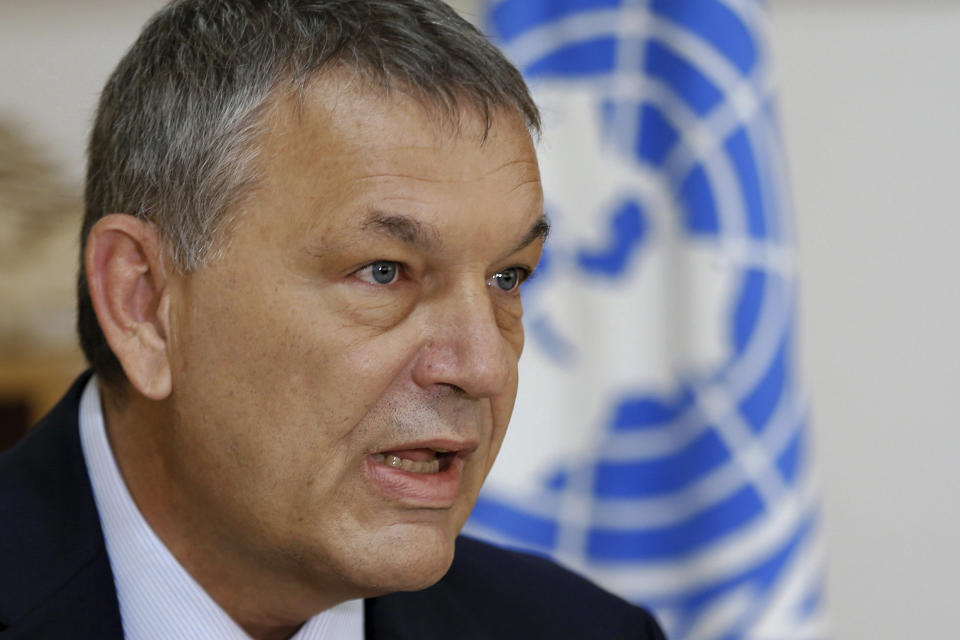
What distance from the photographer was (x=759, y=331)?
269 cm

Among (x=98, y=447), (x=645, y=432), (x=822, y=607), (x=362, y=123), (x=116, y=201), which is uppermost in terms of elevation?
(x=362, y=123)

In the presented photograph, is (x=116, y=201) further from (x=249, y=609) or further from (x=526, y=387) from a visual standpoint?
(x=526, y=387)

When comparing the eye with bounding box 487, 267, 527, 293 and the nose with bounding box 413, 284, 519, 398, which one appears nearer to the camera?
the nose with bounding box 413, 284, 519, 398

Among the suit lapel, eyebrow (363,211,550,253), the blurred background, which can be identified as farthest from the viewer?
the blurred background

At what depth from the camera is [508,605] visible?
1725mm

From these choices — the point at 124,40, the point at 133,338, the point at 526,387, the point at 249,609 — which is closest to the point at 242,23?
the point at 133,338

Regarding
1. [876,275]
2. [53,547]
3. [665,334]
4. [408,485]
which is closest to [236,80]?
[408,485]

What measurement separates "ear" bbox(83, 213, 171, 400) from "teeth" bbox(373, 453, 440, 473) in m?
A: 0.28

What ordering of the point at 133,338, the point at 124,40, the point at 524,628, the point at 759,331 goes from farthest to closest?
the point at 124,40, the point at 759,331, the point at 524,628, the point at 133,338

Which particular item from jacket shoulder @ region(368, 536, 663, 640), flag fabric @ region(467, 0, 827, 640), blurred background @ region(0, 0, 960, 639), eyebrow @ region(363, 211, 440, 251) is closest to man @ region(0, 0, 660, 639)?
eyebrow @ region(363, 211, 440, 251)

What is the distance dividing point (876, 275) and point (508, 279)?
2.13m

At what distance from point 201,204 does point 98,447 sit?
1.37ft

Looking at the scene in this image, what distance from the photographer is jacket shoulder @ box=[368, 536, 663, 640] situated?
5.40 ft

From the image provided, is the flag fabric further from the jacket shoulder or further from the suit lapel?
the suit lapel
